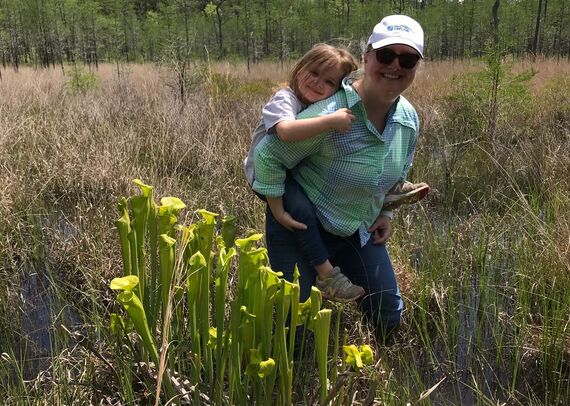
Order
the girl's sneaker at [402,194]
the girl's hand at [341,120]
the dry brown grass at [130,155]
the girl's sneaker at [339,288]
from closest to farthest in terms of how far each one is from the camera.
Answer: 1. the girl's hand at [341,120]
2. the girl's sneaker at [339,288]
3. the girl's sneaker at [402,194]
4. the dry brown grass at [130,155]

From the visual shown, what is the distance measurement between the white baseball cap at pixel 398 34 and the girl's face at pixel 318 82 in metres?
0.20

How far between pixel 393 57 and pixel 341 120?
1.03ft

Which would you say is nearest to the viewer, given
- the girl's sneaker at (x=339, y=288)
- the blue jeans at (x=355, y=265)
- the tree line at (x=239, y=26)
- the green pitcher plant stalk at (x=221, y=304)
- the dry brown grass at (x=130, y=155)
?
the green pitcher plant stalk at (x=221, y=304)

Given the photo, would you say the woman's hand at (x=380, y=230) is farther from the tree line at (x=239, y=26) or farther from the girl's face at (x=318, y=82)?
the tree line at (x=239, y=26)

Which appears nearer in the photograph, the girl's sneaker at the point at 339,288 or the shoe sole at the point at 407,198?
the girl's sneaker at the point at 339,288

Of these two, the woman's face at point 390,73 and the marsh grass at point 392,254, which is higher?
the woman's face at point 390,73

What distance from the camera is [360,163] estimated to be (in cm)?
187

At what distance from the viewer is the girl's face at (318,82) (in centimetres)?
188

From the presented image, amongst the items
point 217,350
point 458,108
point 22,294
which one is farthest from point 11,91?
point 217,350

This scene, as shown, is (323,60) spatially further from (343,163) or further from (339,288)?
(339,288)

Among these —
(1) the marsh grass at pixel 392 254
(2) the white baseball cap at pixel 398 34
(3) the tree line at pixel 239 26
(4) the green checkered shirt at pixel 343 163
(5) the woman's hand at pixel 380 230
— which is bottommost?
(1) the marsh grass at pixel 392 254

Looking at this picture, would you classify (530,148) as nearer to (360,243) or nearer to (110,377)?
(360,243)

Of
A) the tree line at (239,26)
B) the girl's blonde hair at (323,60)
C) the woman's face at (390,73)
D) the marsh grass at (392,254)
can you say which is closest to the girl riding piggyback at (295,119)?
the girl's blonde hair at (323,60)

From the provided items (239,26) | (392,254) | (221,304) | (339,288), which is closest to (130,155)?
(392,254)
